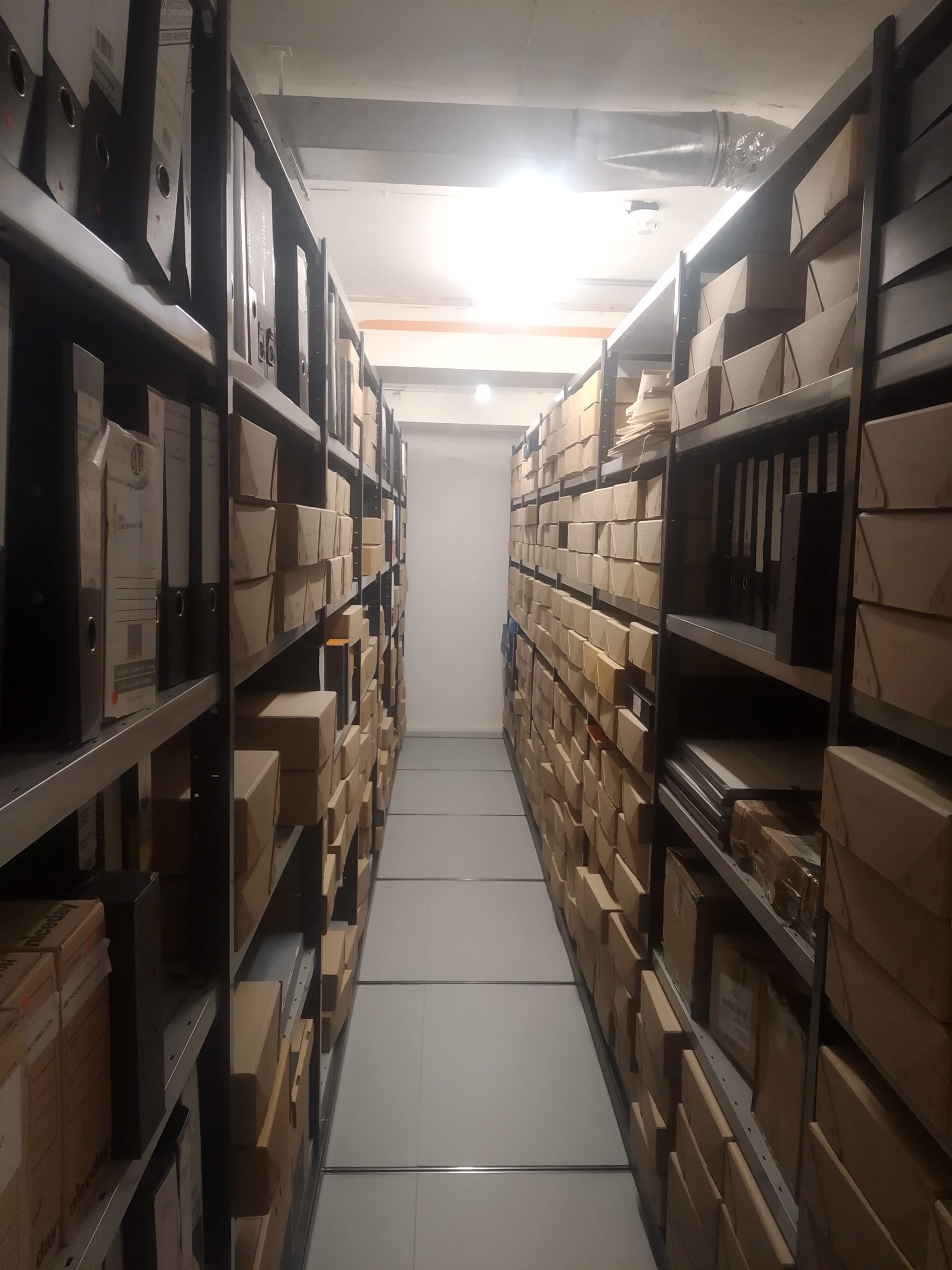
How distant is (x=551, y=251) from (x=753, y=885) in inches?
111

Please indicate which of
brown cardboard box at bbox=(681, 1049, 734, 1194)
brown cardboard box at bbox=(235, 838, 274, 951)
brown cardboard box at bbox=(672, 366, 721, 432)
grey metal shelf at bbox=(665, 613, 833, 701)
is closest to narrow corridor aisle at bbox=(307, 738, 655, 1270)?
brown cardboard box at bbox=(681, 1049, 734, 1194)

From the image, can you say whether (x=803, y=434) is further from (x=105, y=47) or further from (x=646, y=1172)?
(x=646, y=1172)

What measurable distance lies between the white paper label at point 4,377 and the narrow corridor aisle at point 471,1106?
70.5 inches

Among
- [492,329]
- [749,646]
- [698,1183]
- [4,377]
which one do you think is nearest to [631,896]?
[698,1183]

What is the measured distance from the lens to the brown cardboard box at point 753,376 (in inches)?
46.6

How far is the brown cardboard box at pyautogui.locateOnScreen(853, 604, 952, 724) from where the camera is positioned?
728 mm

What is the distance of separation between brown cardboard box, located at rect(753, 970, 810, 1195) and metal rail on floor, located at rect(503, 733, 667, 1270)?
67cm

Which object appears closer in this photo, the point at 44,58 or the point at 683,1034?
the point at 44,58

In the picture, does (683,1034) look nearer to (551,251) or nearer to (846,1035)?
(846,1035)

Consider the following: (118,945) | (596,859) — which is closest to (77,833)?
(118,945)

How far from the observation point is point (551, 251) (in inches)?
123

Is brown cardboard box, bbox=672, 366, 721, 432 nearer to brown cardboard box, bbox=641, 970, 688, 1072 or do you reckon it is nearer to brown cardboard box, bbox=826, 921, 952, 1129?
brown cardboard box, bbox=826, 921, 952, 1129

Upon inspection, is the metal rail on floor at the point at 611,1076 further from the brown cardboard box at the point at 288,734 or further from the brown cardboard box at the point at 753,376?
the brown cardboard box at the point at 753,376

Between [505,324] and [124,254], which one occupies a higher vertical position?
[505,324]
